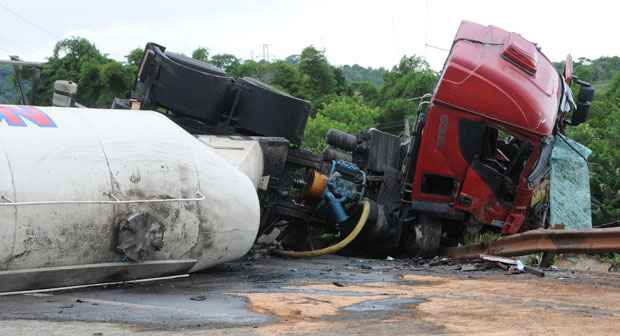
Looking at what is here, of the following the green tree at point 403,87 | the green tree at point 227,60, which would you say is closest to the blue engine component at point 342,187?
the green tree at point 403,87

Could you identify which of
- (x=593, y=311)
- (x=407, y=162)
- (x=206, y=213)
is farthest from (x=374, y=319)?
(x=407, y=162)

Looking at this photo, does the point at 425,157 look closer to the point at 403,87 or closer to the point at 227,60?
the point at 403,87

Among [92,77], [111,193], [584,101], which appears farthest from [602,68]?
[111,193]

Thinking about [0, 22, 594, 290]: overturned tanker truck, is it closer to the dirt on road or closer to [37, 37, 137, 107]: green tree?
the dirt on road

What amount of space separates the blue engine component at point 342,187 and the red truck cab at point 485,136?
0.61 meters

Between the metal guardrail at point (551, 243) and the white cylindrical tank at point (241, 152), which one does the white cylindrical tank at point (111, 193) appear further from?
the metal guardrail at point (551, 243)

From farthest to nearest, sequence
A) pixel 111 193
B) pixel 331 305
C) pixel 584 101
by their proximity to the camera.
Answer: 1. pixel 584 101
2. pixel 111 193
3. pixel 331 305

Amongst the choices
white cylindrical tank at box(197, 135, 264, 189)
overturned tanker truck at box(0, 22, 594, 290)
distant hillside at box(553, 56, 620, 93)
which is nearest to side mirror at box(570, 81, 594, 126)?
overturned tanker truck at box(0, 22, 594, 290)

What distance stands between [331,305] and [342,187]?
160 inches

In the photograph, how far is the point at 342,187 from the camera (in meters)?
9.58

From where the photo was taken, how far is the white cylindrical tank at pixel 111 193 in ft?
19.1

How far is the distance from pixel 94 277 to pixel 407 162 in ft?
14.9

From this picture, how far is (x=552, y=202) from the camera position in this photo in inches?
366

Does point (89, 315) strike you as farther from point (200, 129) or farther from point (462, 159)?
point (462, 159)
